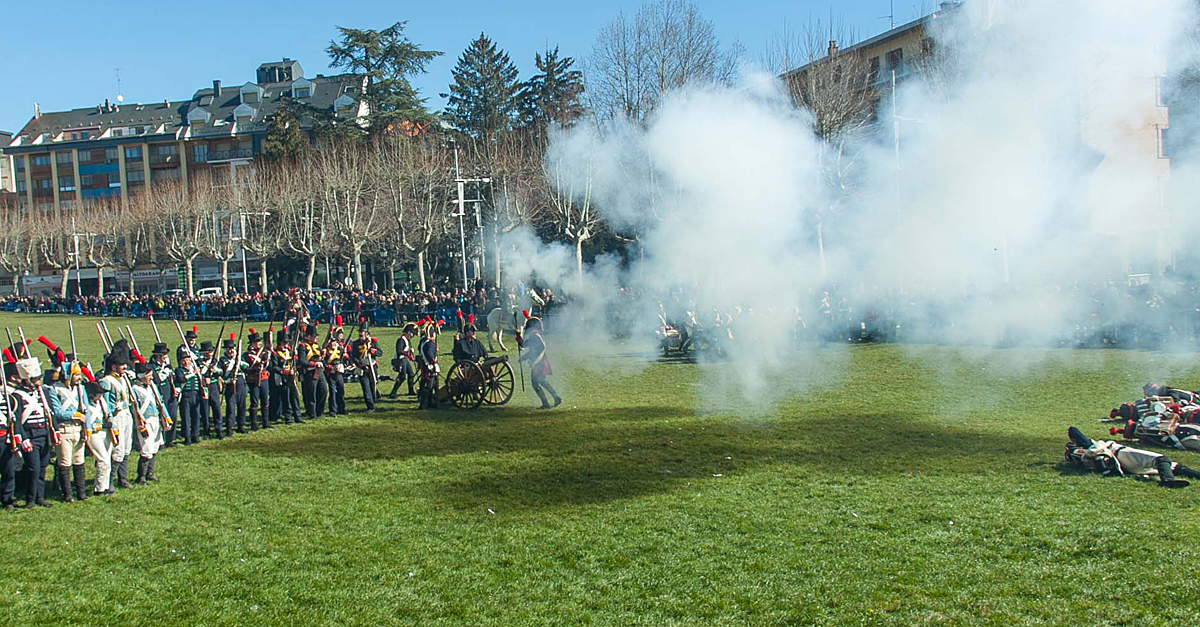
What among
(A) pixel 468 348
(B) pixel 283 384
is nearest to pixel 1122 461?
(A) pixel 468 348

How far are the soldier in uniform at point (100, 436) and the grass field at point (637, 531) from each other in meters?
0.27

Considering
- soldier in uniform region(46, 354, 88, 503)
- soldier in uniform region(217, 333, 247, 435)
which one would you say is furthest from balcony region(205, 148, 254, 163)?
soldier in uniform region(46, 354, 88, 503)

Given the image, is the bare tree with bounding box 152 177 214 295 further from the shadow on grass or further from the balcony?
the shadow on grass

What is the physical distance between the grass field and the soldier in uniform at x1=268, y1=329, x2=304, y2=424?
1.98 meters

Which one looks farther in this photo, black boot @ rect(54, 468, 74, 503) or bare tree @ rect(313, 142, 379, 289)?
bare tree @ rect(313, 142, 379, 289)

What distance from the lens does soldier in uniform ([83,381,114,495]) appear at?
11062 millimetres

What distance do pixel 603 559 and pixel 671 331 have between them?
16.8 metres

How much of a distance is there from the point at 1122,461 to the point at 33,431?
491 inches

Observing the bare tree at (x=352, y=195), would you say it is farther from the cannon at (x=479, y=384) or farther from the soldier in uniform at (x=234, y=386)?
the soldier in uniform at (x=234, y=386)

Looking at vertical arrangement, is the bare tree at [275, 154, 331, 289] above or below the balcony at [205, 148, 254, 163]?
below

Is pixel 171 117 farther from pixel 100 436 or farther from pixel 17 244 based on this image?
pixel 100 436

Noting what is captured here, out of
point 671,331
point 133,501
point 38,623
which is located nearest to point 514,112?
point 671,331

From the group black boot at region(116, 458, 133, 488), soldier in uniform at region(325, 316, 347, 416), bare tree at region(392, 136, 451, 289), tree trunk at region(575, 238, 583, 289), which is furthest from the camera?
bare tree at region(392, 136, 451, 289)

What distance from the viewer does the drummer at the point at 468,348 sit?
704 inches
